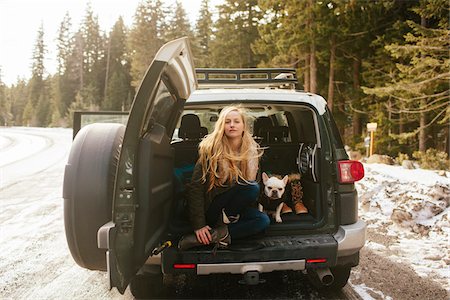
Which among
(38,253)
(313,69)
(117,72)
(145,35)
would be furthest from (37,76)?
(38,253)

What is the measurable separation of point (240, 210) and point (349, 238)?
930 mm

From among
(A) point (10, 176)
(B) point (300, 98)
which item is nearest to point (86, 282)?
(B) point (300, 98)

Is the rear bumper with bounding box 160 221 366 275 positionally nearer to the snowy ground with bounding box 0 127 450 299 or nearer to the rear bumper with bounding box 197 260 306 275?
the rear bumper with bounding box 197 260 306 275

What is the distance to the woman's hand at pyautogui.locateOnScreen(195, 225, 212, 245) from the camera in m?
3.04

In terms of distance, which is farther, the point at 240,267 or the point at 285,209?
the point at 285,209

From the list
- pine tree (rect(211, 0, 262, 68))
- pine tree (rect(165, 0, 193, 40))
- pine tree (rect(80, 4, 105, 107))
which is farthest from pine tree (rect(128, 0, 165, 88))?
pine tree (rect(80, 4, 105, 107))

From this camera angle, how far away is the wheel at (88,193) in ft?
8.61

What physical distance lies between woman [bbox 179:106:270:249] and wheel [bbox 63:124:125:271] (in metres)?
0.69

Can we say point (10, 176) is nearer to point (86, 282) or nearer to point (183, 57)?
point (86, 282)

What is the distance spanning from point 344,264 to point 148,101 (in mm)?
2147

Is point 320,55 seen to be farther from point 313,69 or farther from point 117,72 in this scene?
point 117,72

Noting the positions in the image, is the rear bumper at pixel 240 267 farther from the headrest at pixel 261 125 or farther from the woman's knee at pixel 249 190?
the headrest at pixel 261 125

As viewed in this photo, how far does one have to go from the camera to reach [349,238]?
3.19 m

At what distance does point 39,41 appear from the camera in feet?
238
